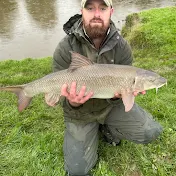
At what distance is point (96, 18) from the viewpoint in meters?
2.95

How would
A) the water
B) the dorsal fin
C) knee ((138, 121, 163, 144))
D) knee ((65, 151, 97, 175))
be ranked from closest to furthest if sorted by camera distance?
the dorsal fin → knee ((65, 151, 97, 175)) → knee ((138, 121, 163, 144)) → the water

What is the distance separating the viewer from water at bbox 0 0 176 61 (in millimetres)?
8664

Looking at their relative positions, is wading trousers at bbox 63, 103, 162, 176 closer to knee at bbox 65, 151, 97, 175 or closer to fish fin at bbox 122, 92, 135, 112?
knee at bbox 65, 151, 97, 175

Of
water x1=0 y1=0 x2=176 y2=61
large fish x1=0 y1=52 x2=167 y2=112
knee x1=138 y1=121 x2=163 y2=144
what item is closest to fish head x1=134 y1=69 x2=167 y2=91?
large fish x1=0 y1=52 x2=167 y2=112

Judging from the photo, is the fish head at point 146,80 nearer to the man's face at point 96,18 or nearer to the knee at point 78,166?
the man's face at point 96,18

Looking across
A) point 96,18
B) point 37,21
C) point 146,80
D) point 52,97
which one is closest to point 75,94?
point 52,97

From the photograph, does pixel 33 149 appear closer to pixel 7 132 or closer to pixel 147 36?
pixel 7 132

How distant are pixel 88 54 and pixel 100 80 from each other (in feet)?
1.53

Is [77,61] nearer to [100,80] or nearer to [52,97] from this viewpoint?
[100,80]

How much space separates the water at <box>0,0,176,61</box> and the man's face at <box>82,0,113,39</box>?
17.3 ft

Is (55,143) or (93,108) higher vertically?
(93,108)

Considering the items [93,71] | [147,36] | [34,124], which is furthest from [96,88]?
[147,36]

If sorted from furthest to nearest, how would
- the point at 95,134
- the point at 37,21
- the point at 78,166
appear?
the point at 37,21
the point at 95,134
the point at 78,166

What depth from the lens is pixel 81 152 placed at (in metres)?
3.04
